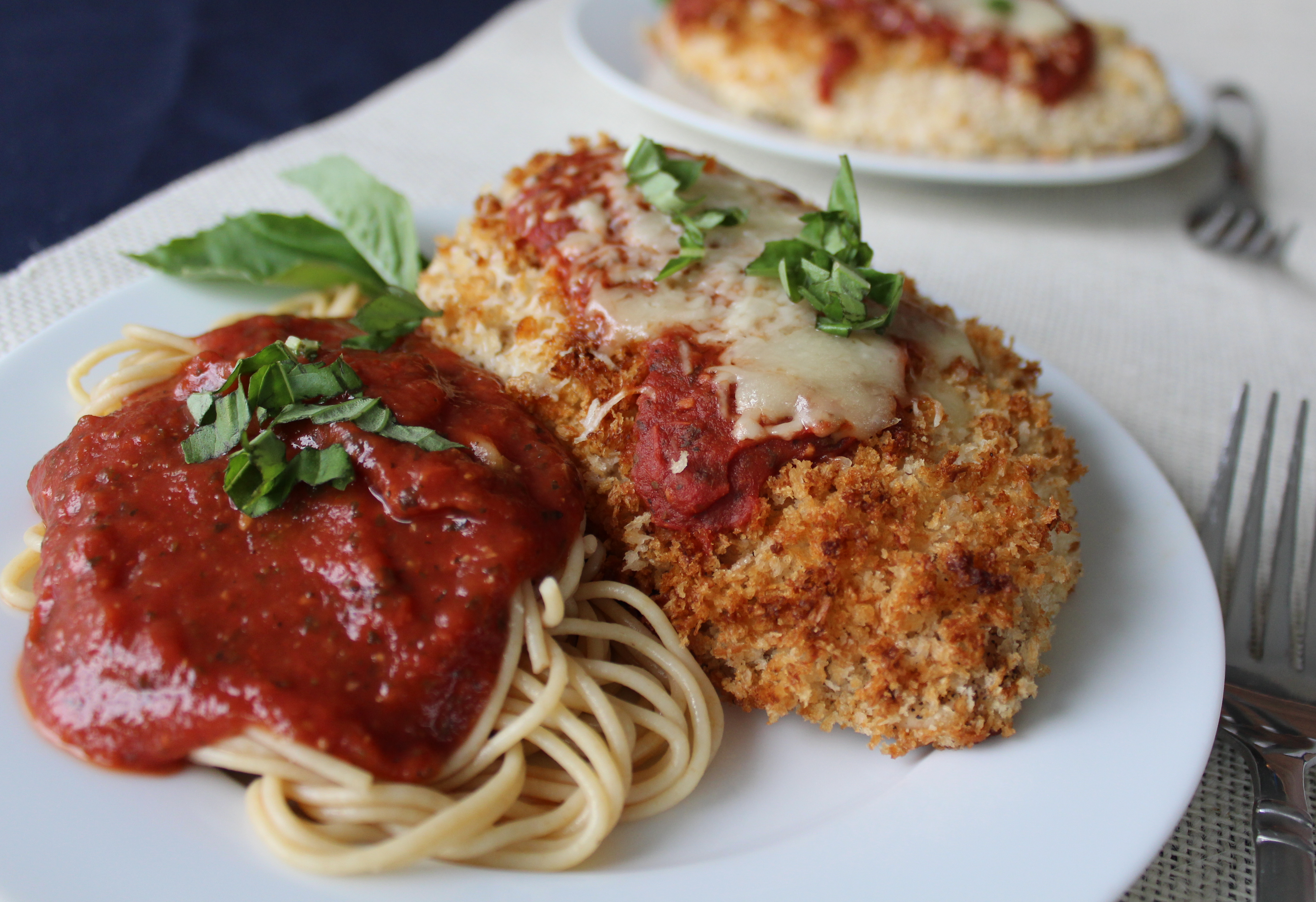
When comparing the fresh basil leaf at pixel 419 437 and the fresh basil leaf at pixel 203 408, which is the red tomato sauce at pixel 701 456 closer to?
the fresh basil leaf at pixel 419 437

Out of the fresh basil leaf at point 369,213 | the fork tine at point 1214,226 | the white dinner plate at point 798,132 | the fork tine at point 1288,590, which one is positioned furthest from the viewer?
the fork tine at point 1214,226

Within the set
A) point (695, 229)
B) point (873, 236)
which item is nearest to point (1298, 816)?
point (695, 229)

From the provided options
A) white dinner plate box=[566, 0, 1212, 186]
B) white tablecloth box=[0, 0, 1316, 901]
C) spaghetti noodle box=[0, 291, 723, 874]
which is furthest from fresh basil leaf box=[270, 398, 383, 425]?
white dinner plate box=[566, 0, 1212, 186]

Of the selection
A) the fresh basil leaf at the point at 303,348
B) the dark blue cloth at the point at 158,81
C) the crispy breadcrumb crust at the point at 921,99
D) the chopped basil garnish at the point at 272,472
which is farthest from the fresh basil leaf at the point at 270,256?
the crispy breadcrumb crust at the point at 921,99

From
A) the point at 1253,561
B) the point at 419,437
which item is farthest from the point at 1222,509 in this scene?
the point at 419,437

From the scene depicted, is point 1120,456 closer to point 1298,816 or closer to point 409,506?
point 1298,816

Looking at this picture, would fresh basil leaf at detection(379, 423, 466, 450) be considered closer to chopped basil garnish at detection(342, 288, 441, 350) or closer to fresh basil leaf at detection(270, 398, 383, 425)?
fresh basil leaf at detection(270, 398, 383, 425)
